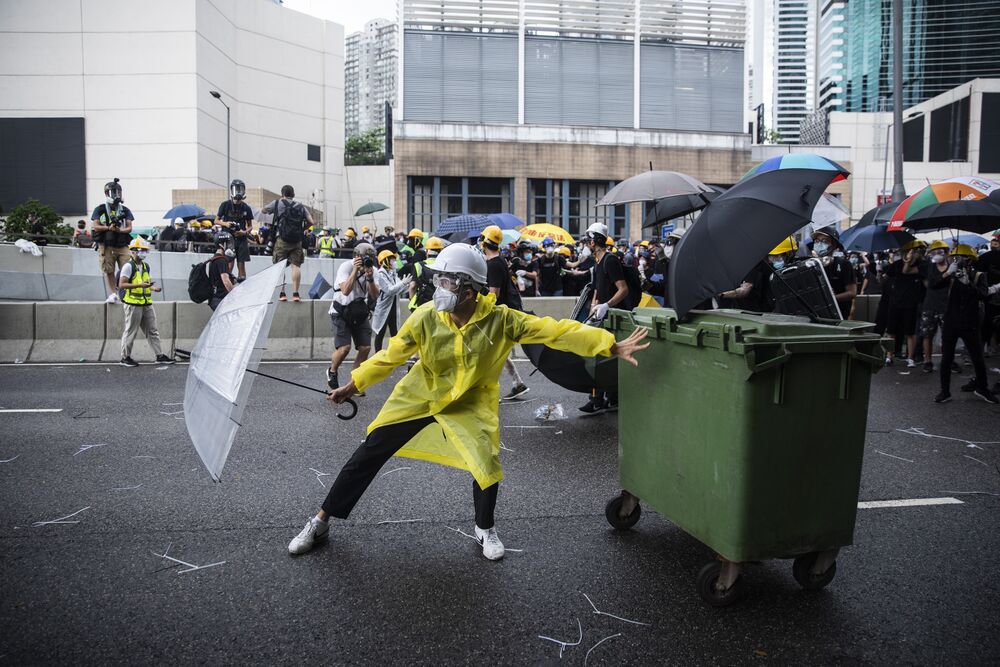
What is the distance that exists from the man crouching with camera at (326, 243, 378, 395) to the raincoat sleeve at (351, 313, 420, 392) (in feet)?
16.3

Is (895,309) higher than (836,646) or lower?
higher

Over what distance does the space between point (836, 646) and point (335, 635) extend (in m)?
2.16

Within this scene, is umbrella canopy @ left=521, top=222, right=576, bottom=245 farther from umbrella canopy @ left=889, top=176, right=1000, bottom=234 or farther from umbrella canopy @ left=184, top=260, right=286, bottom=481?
umbrella canopy @ left=184, top=260, right=286, bottom=481

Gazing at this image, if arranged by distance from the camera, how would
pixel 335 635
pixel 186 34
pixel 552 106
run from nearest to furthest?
pixel 335 635 < pixel 552 106 < pixel 186 34

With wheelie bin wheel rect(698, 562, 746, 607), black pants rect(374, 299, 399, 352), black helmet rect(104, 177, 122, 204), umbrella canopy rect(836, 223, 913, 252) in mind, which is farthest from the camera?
black helmet rect(104, 177, 122, 204)

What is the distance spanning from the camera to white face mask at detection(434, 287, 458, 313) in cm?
410

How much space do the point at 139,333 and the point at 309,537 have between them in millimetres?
9338

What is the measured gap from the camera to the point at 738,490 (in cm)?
352

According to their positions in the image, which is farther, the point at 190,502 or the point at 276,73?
the point at 276,73

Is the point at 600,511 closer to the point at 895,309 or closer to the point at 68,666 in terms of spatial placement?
the point at 68,666

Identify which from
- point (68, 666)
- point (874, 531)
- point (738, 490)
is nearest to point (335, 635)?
point (68, 666)

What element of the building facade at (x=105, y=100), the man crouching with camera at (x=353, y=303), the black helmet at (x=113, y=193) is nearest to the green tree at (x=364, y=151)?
the building facade at (x=105, y=100)

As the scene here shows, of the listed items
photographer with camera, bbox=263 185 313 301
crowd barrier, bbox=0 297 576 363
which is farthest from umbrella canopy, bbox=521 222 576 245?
crowd barrier, bbox=0 297 576 363

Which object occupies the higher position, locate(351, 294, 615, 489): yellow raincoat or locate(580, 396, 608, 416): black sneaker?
locate(351, 294, 615, 489): yellow raincoat
